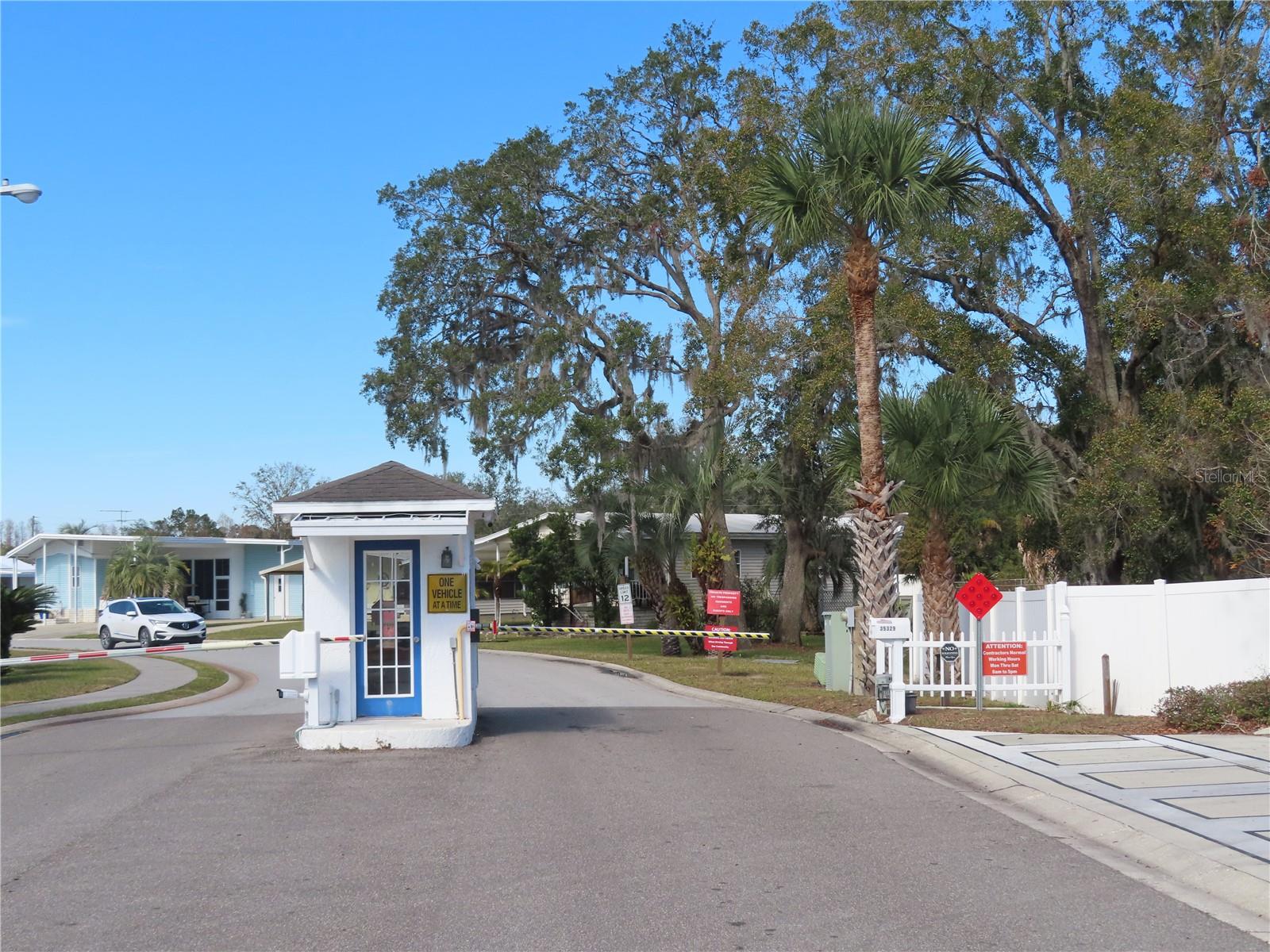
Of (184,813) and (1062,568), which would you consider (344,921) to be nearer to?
(184,813)

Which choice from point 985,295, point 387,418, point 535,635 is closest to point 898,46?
point 985,295

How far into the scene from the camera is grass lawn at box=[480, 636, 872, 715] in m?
18.8

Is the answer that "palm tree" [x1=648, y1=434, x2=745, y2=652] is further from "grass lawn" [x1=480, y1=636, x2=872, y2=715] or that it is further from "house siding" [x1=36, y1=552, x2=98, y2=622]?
"house siding" [x1=36, y1=552, x2=98, y2=622]

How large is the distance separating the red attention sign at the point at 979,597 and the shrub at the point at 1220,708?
2536 millimetres

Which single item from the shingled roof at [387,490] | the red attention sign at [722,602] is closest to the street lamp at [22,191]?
the shingled roof at [387,490]

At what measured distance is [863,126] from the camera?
16484 millimetres

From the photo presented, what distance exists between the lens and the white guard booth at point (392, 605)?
1370 centimetres

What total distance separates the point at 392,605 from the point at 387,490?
1.36 meters

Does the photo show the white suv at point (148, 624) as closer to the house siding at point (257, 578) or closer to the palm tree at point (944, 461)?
the house siding at point (257, 578)

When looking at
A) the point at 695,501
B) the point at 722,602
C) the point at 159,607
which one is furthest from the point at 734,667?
the point at 159,607

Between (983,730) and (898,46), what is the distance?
65.3 feet

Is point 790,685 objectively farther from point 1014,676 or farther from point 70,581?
point 70,581

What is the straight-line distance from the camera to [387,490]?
46.3 ft

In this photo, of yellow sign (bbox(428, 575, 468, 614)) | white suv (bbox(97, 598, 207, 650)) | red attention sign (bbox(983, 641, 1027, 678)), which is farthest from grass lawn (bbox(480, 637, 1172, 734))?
white suv (bbox(97, 598, 207, 650))
